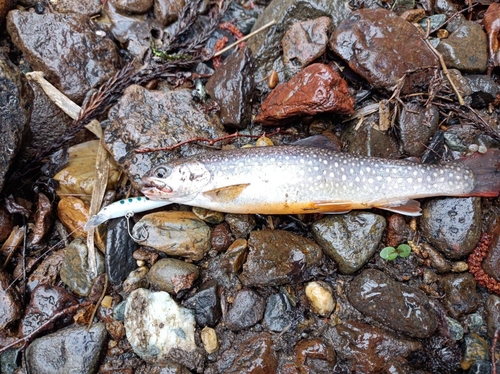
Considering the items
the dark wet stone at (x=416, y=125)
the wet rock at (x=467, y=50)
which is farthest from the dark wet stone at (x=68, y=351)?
the wet rock at (x=467, y=50)

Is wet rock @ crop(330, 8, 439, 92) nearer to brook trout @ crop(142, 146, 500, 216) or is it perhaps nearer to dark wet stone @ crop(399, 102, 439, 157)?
dark wet stone @ crop(399, 102, 439, 157)

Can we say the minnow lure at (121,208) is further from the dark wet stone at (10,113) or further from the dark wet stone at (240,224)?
the dark wet stone at (10,113)

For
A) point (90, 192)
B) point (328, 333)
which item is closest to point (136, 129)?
point (90, 192)

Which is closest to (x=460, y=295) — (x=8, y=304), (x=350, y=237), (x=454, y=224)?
(x=454, y=224)

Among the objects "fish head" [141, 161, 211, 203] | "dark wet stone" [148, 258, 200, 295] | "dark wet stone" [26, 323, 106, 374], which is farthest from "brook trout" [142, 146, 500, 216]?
"dark wet stone" [26, 323, 106, 374]

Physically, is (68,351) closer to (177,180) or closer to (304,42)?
(177,180)

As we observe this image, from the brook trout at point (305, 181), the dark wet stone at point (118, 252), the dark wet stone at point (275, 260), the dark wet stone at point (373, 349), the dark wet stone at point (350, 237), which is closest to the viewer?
the dark wet stone at point (373, 349)

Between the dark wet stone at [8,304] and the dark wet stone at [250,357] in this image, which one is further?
the dark wet stone at [8,304]
